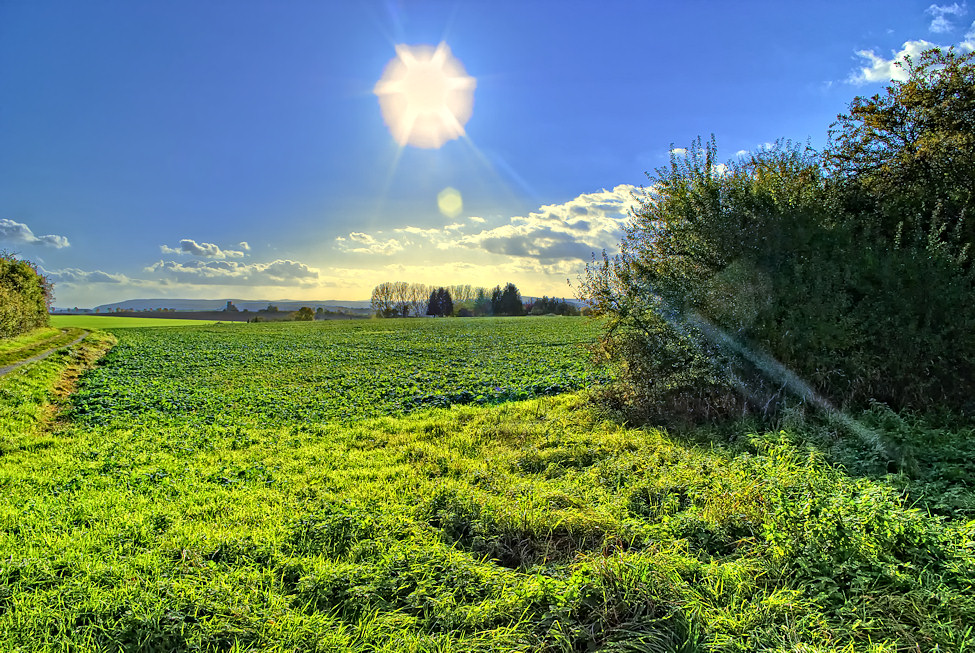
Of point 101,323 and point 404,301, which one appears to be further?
point 404,301

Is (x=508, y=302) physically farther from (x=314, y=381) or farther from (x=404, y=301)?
(x=314, y=381)

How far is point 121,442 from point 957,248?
15.0m

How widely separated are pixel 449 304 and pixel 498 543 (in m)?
93.6

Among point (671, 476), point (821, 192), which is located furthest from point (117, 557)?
point (821, 192)

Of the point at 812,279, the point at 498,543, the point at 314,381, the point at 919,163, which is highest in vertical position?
the point at 919,163

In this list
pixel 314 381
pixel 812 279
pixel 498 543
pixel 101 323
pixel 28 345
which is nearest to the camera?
pixel 498 543

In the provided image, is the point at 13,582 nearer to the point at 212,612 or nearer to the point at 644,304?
the point at 212,612

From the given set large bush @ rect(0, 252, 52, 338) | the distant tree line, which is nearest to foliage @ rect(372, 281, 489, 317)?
the distant tree line

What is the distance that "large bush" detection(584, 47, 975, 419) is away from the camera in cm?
666

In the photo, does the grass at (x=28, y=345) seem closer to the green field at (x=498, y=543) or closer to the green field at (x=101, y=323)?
the green field at (x=498, y=543)

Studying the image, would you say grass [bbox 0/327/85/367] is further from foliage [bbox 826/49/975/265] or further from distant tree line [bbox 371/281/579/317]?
distant tree line [bbox 371/281/579/317]

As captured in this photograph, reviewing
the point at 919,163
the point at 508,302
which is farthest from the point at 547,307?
the point at 919,163

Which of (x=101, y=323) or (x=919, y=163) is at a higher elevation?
(x=919, y=163)

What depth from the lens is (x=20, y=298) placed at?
26609 millimetres
